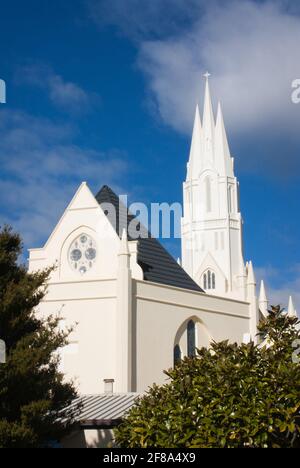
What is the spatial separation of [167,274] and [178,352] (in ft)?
17.2

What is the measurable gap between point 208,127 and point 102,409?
2712 inches

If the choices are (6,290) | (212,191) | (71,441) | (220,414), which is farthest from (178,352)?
(212,191)

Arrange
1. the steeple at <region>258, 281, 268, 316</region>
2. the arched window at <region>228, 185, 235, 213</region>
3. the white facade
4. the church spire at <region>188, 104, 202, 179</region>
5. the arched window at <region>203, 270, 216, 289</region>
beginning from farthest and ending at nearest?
the church spire at <region>188, 104, 202, 179</region> → the arched window at <region>228, 185, 235, 213</region> → the arched window at <region>203, 270, 216, 289</region> → the steeple at <region>258, 281, 268, 316</region> → the white facade

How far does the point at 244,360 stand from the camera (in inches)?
543

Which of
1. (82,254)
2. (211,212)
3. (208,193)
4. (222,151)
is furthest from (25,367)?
(222,151)

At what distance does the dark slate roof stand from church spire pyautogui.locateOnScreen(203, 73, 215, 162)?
44.9m

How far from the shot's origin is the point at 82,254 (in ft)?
114

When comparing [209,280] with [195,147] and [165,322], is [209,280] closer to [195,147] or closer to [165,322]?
[195,147]

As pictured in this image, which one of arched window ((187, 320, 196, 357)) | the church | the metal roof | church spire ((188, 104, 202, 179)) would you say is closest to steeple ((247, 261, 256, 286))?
the church

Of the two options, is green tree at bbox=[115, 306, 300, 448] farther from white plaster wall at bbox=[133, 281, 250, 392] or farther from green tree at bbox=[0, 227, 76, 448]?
white plaster wall at bbox=[133, 281, 250, 392]

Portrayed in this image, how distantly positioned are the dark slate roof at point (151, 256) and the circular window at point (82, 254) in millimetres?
1857

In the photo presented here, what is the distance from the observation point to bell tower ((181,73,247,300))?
75.9 meters

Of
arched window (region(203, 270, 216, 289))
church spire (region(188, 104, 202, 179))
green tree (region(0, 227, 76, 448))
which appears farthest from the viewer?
church spire (region(188, 104, 202, 179))

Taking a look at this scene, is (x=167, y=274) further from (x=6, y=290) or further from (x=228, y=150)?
(x=228, y=150)
